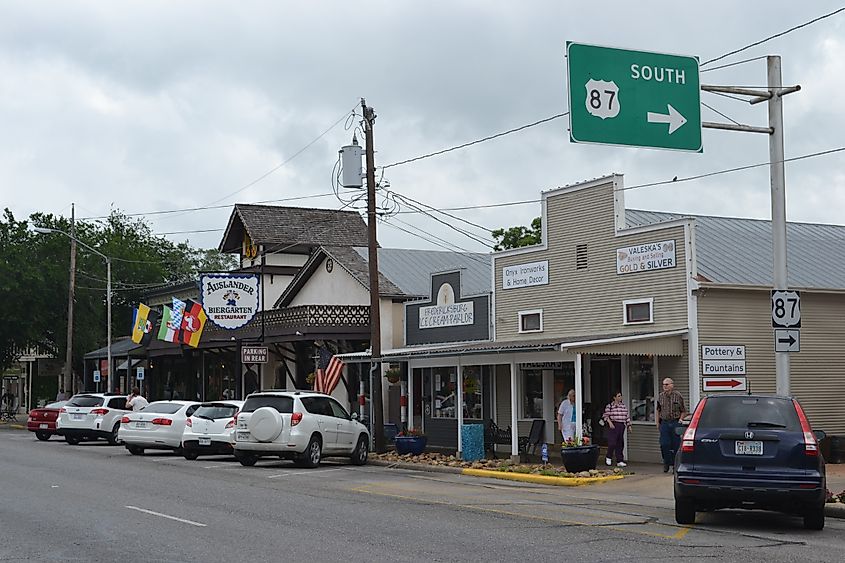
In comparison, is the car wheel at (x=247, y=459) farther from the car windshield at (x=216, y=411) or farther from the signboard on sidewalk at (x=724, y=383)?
the signboard on sidewalk at (x=724, y=383)

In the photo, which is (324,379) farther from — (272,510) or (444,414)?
(272,510)

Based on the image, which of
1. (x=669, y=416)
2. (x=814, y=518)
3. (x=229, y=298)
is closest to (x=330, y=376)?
(x=229, y=298)

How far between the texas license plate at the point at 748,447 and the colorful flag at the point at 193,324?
30.9m

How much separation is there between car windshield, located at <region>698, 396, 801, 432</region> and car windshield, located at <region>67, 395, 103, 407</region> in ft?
80.7

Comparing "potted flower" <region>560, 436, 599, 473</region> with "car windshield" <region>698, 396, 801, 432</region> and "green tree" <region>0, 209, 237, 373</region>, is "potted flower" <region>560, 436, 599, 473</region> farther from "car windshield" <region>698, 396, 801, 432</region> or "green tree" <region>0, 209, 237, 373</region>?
"green tree" <region>0, 209, 237, 373</region>

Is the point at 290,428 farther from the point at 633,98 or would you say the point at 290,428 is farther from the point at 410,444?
the point at 633,98

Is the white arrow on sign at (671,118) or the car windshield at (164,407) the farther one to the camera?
the car windshield at (164,407)

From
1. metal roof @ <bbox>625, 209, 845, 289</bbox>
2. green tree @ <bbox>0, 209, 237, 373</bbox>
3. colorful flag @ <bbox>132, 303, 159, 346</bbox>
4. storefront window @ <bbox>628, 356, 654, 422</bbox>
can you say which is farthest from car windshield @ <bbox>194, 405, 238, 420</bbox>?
green tree @ <bbox>0, 209, 237, 373</bbox>

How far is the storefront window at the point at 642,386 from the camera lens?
80.0ft

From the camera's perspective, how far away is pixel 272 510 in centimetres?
1511

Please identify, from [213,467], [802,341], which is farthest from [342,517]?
[802,341]

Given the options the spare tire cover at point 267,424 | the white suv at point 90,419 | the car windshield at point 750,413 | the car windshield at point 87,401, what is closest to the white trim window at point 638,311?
the spare tire cover at point 267,424

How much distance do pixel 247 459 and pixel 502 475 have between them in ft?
19.6

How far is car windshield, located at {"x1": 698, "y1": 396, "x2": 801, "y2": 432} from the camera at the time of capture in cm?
1316
